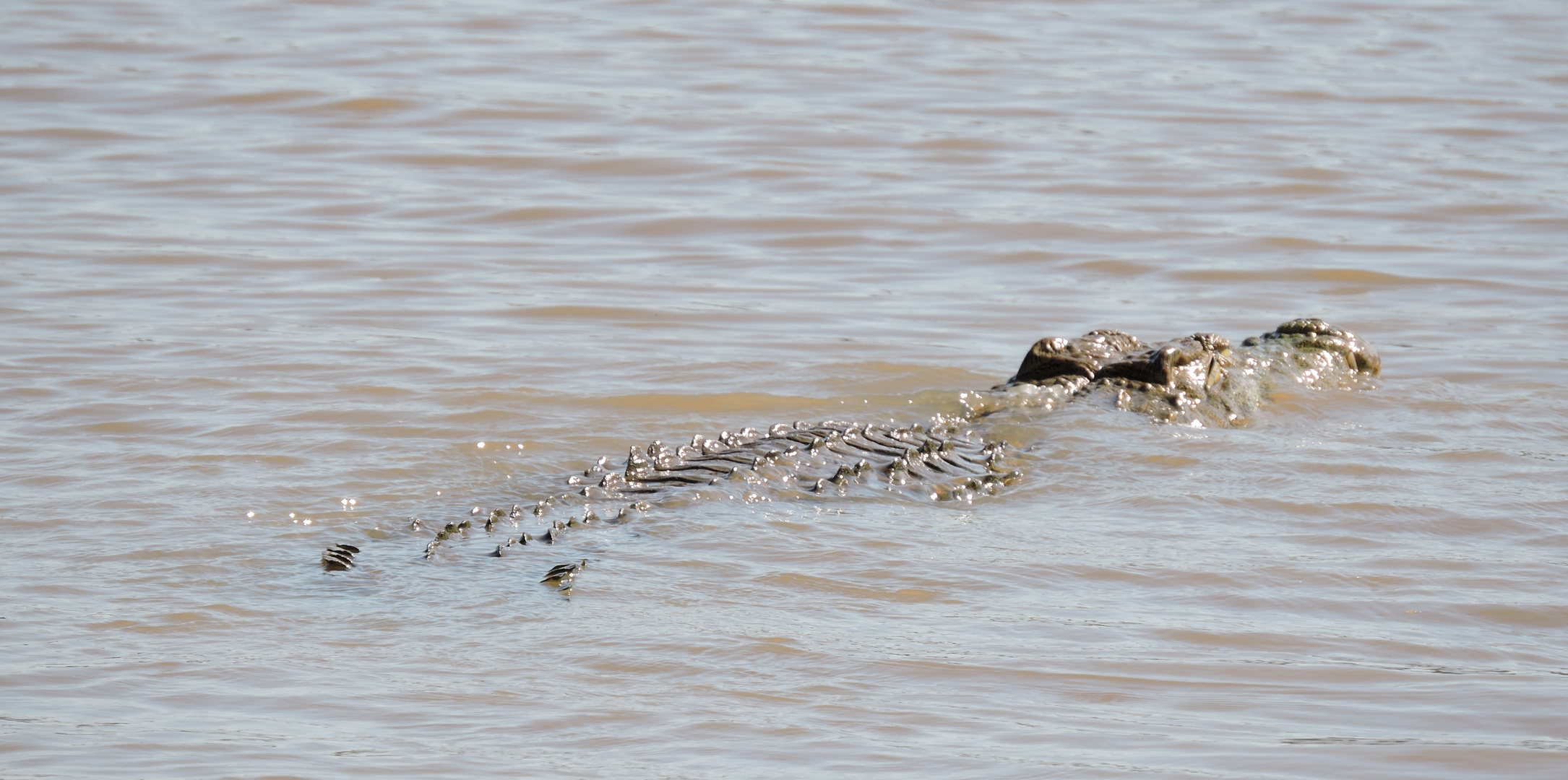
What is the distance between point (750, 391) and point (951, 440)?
41.8 inches

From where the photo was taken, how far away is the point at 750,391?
6.22m

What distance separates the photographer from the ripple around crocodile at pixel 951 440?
4629 mm

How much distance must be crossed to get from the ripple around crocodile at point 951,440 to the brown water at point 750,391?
4.3 inches

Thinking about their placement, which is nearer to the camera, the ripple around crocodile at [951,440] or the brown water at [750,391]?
the brown water at [750,391]

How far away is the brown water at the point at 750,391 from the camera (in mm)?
3418

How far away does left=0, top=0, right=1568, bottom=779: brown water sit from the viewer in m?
3.42

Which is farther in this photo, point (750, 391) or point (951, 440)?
point (750, 391)

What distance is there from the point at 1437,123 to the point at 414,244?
682cm

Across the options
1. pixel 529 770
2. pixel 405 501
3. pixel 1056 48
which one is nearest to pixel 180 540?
pixel 405 501

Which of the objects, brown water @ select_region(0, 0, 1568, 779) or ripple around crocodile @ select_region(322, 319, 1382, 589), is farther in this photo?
ripple around crocodile @ select_region(322, 319, 1382, 589)

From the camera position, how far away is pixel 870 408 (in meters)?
6.09

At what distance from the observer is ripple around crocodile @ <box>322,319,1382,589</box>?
463 cm

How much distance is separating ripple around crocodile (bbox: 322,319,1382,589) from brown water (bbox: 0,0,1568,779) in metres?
0.11

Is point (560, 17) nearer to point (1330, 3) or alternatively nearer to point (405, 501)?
point (1330, 3)
